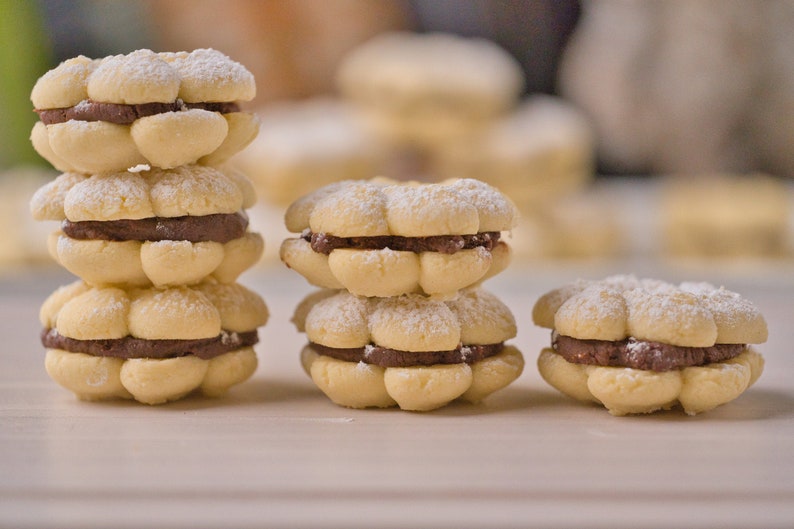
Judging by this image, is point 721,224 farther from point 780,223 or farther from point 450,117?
point 450,117

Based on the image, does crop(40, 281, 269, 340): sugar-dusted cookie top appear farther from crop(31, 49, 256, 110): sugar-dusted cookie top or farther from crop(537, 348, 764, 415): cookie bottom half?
crop(537, 348, 764, 415): cookie bottom half

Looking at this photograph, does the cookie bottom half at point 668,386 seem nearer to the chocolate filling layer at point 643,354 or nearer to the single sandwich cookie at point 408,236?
the chocolate filling layer at point 643,354

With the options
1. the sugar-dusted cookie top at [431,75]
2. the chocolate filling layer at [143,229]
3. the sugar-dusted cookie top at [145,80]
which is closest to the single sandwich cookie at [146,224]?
the chocolate filling layer at [143,229]

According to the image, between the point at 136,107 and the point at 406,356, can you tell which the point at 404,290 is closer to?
the point at 406,356

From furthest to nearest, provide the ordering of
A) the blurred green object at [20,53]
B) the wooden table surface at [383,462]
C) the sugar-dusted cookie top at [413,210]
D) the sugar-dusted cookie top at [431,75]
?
the blurred green object at [20,53] → the sugar-dusted cookie top at [431,75] → the sugar-dusted cookie top at [413,210] → the wooden table surface at [383,462]

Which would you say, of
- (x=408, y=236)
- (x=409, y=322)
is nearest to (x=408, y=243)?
(x=408, y=236)
